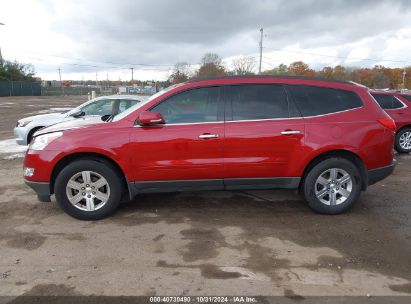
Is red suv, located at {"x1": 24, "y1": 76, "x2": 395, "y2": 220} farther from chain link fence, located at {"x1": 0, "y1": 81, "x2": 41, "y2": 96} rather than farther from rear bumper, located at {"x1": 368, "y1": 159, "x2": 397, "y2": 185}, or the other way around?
chain link fence, located at {"x1": 0, "y1": 81, "x2": 41, "y2": 96}

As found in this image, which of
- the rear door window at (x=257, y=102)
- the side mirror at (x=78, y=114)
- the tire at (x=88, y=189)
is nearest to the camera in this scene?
the tire at (x=88, y=189)

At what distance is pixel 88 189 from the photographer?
4.57m

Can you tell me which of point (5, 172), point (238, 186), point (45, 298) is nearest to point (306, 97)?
A: point (238, 186)

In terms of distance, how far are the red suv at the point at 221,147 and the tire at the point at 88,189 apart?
0.01 meters

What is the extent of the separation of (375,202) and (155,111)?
351 cm

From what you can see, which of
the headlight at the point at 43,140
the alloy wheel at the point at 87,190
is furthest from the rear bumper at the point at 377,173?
the headlight at the point at 43,140

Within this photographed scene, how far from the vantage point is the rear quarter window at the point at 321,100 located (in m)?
4.71

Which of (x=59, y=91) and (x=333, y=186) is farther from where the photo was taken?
(x=59, y=91)

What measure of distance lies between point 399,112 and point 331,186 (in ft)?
19.5

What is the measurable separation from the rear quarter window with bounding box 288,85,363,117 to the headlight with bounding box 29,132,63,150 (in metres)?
3.07

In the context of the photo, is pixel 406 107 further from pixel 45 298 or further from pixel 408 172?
pixel 45 298

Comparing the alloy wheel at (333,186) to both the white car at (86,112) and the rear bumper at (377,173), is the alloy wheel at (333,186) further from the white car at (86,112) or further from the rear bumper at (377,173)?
the white car at (86,112)

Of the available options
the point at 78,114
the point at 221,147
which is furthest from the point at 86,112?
the point at 221,147

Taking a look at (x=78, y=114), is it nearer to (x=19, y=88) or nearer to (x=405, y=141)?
(x=405, y=141)
